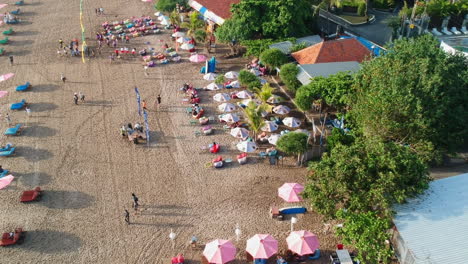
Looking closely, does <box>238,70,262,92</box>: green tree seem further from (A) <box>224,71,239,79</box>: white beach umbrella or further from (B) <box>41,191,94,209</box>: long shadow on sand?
(B) <box>41,191,94,209</box>: long shadow on sand

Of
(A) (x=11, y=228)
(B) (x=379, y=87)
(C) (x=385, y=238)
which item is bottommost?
(A) (x=11, y=228)

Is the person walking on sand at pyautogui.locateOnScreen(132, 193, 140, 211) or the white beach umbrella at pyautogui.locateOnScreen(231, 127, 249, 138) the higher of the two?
the white beach umbrella at pyautogui.locateOnScreen(231, 127, 249, 138)

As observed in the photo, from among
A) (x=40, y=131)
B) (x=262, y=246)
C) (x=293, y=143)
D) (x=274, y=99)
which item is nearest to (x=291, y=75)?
(x=274, y=99)

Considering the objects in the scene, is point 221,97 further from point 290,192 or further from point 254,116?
point 290,192

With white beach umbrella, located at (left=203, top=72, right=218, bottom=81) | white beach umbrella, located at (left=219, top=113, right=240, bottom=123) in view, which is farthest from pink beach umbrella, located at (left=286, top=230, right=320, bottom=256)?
white beach umbrella, located at (left=203, top=72, right=218, bottom=81)

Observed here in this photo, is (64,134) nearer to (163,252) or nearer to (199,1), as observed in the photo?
(163,252)

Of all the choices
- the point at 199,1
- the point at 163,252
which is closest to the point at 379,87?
the point at 163,252
